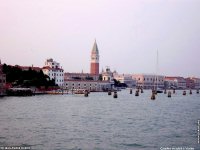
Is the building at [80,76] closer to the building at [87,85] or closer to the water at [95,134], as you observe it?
the building at [87,85]

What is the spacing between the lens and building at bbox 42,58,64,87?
64113 mm

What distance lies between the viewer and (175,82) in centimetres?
11312

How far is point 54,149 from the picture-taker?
11.2m

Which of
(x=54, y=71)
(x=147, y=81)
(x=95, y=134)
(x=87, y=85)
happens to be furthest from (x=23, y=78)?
(x=147, y=81)

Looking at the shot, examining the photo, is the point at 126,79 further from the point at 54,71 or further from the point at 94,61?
the point at 54,71

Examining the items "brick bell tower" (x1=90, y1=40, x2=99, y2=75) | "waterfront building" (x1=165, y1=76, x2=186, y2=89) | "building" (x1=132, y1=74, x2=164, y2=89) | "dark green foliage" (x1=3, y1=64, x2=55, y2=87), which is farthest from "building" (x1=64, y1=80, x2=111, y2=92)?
"waterfront building" (x1=165, y1=76, x2=186, y2=89)

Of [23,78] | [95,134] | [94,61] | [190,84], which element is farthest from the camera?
[190,84]

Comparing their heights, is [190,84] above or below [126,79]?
below

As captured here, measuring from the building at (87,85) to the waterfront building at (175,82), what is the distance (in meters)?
37.2

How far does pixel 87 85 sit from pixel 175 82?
148 feet

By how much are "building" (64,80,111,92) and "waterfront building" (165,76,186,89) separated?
122 ft

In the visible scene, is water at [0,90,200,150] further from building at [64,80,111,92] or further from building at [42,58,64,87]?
building at [64,80,111,92]

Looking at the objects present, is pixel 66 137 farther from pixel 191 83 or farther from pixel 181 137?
pixel 191 83

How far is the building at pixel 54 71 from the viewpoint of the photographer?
210ft
